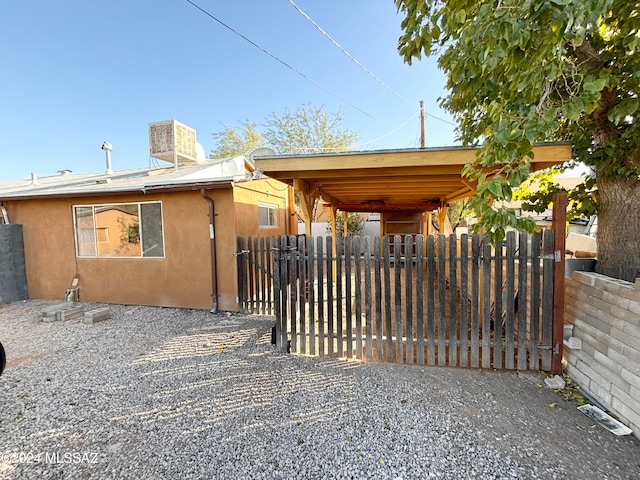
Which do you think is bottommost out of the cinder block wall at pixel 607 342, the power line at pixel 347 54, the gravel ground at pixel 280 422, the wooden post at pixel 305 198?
the gravel ground at pixel 280 422

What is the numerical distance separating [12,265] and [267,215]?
6631 mm

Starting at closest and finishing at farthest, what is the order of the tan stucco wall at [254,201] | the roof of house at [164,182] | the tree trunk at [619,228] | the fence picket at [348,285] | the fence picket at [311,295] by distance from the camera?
the tree trunk at [619,228], the fence picket at [348,285], the fence picket at [311,295], the roof of house at [164,182], the tan stucco wall at [254,201]

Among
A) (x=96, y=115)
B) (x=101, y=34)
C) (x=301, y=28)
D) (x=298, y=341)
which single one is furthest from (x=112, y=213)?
(x=96, y=115)

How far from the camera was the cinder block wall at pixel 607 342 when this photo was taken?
218 centimetres

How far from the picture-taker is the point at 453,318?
326cm

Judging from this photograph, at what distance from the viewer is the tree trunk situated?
2.72 meters

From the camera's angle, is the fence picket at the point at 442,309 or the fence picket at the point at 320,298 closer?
the fence picket at the point at 442,309

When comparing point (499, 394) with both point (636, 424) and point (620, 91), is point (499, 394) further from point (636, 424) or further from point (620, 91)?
point (620, 91)

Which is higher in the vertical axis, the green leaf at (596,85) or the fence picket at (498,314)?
the green leaf at (596,85)

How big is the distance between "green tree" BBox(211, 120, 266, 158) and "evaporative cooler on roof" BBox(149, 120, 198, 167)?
33.8ft

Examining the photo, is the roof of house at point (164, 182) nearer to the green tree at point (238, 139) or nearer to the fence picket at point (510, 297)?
the fence picket at point (510, 297)

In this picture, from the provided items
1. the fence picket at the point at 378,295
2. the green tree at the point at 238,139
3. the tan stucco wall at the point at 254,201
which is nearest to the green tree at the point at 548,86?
the fence picket at the point at 378,295

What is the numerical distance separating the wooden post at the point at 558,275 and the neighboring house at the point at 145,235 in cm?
463

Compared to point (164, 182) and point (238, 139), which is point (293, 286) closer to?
point (164, 182)
